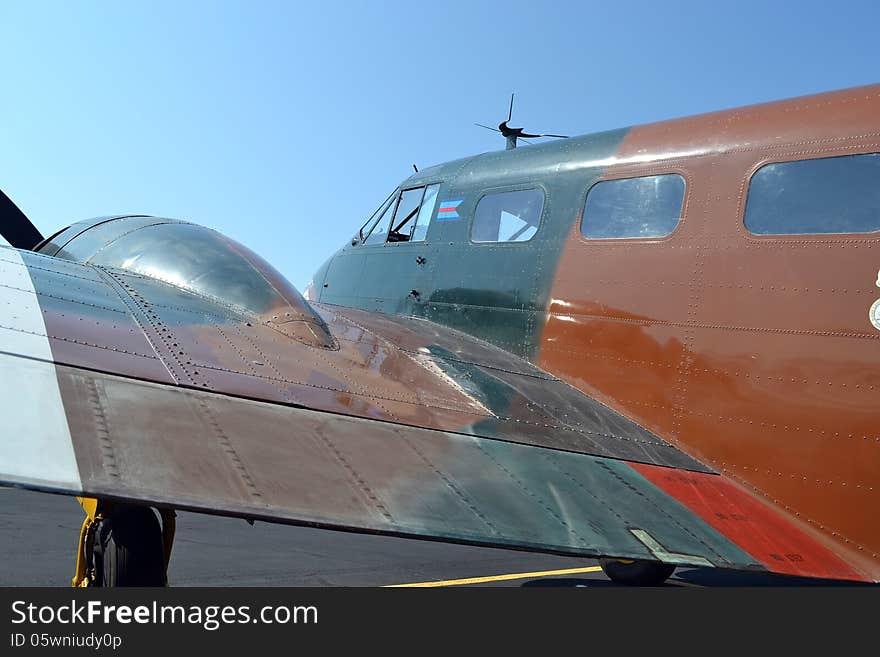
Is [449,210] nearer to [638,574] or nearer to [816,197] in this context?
[816,197]

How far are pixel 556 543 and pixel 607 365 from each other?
2.56 m

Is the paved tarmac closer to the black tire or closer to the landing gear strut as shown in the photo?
the landing gear strut

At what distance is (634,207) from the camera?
5832mm

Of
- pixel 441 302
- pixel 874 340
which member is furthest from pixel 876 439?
pixel 441 302

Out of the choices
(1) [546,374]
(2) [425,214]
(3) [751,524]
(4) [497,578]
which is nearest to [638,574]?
(4) [497,578]

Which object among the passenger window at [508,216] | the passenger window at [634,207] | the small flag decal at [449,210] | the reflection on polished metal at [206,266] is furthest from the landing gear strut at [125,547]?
the small flag decal at [449,210]

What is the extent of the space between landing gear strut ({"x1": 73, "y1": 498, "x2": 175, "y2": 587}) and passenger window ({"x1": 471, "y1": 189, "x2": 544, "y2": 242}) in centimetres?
389

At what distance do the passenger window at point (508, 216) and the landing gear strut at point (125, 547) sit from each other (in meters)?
3.89

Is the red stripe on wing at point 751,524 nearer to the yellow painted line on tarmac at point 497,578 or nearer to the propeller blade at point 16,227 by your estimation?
the yellow painted line on tarmac at point 497,578

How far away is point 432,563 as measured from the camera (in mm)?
9758

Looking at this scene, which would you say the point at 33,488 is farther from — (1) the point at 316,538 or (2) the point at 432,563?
(1) the point at 316,538

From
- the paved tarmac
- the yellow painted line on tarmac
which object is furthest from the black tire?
the yellow painted line on tarmac

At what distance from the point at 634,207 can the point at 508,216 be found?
1494mm
